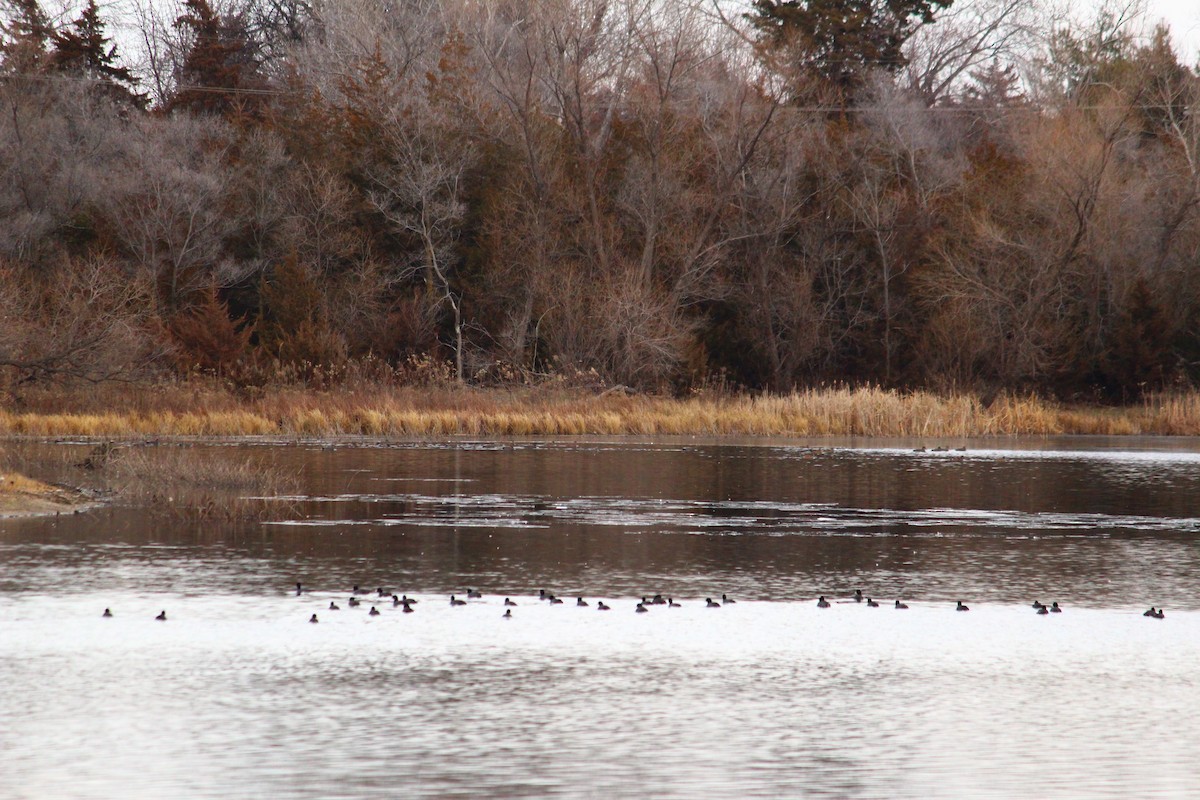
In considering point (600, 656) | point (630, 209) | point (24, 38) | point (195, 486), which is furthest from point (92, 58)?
point (600, 656)

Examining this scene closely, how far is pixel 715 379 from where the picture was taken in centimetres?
4419

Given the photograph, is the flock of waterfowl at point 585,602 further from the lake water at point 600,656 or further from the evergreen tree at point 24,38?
the evergreen tree at point 24,38

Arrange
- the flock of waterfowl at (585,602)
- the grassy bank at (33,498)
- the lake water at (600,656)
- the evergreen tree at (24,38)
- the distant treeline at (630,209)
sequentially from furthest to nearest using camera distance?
1. the evergreen tree at (24,38)
2. the distant treeline at (630,209)
3. the grassy bank at (33,498)
4. the flock of waterfowl at (585,602)
5. the lake water at (600,656)

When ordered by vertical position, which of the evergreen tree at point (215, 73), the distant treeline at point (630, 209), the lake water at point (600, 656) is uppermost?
the evergreen tree at point (215, 73)

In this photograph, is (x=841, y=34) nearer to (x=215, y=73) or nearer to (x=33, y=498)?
(x=215, y=73)

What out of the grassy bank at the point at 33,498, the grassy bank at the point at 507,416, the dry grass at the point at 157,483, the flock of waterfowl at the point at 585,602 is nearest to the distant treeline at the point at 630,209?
the grassy bank at the point at 507,416

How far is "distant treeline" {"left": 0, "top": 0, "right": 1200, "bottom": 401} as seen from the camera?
43.3 m

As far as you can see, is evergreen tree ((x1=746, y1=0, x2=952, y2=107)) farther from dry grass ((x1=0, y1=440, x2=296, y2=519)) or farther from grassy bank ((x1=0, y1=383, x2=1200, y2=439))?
dry grass ((x1=0, y1=440, x2=296, y2=519))

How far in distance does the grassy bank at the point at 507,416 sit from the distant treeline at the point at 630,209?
7.05 m

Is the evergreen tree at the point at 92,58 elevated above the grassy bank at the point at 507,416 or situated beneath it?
elevated above

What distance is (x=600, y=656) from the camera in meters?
8.23

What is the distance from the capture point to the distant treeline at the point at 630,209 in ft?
142

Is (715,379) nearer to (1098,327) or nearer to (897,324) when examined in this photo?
(897,324)

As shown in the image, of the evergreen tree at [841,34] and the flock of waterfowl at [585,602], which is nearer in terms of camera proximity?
the flock of waterfowl at [585,602]
